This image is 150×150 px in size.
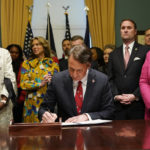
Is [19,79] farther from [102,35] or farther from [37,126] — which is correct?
[102,35]

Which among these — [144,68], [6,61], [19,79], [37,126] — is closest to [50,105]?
[37,126]

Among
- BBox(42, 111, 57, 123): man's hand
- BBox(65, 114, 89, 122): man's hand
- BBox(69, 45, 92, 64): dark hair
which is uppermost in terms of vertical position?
BBox(69, 45, 92, 64): dark hair

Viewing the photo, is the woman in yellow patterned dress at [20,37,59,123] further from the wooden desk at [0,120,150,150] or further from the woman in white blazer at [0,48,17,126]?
the wooden desk at [0,120,150,150]

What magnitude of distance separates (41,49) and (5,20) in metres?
2.56

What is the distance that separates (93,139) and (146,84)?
1.69 meters

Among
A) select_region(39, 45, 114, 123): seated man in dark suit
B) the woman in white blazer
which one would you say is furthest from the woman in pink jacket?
the woman in white blazer

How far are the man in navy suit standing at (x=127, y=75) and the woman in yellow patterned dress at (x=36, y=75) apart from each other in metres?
0.86

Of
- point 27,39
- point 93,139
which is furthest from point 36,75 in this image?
point 27,39

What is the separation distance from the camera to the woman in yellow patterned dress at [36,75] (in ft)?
11.7

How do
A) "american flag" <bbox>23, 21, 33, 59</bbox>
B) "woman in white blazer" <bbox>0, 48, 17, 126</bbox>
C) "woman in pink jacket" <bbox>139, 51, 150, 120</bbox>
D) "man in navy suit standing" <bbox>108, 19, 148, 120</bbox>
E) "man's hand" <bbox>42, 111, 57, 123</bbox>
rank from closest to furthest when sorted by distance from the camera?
"man's hand" <bbox>42, 111, 57, 123</bbox> → "woman in pink jacket" <bbox>139, 51, 150, 120</bbox> → "woman in white blazer" <bbox>0, 48, 17, 126</bbox> → "man in navy suit standing" <bbox>108, 19, 148, 120</bbox> → "american flag" <bbox>23, 21, 33, 59</bbox>

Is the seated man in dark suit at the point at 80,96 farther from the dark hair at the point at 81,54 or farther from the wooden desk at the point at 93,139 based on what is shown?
the wooden desk at the point at 93,139

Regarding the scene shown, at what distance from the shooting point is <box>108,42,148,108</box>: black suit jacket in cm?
332

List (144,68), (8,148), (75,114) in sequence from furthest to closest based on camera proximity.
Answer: (144,68)
(75,114)
(8,148)

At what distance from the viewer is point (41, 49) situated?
3.73 meters
